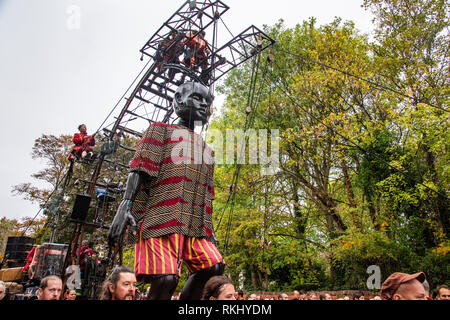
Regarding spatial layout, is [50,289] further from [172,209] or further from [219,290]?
[219,290]

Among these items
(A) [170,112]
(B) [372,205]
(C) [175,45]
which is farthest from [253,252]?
(C) [175,45]

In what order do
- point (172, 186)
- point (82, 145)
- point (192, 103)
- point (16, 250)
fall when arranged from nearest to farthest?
point (172, 186)
point (192, 103)
point (82, 145)
point (16, 250)

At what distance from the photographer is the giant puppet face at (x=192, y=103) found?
3.11 metres

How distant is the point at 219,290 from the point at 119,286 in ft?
2.08

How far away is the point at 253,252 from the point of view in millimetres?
11102

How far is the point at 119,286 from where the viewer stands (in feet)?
6.30

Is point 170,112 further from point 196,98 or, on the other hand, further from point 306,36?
point 306,36

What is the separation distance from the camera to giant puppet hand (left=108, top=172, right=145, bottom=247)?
234 centimetres

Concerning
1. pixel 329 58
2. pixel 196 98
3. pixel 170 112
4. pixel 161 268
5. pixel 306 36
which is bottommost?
pixel 161 268

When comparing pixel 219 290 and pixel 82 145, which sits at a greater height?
pixel 82 145

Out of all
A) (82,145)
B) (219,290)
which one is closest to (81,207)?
(82,145)

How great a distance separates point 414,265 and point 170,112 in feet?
24.2

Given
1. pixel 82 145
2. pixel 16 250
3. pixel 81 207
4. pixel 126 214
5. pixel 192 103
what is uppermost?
pixel 82 145
